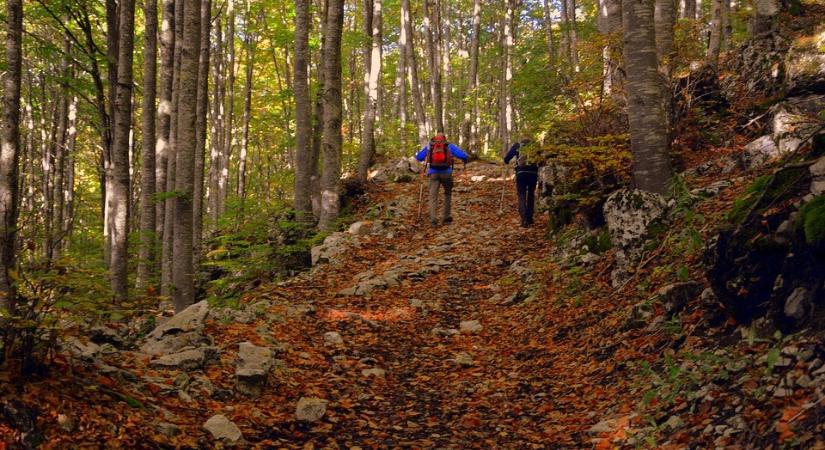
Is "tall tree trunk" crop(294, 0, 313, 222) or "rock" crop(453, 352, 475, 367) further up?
"tall tree trunk" crop(294, 0, 313, 222)

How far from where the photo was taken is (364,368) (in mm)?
6152

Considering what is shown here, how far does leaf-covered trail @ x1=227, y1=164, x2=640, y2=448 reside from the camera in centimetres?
474

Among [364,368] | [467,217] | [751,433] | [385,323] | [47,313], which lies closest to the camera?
[751,433]

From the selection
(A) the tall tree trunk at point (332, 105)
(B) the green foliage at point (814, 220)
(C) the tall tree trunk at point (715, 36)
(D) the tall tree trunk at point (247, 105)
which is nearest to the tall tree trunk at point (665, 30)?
(C) the tall tree trunk at point (715, 36)

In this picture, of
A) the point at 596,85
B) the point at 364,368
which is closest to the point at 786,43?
the point at 596,85

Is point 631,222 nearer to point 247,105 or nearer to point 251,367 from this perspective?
point 251,367

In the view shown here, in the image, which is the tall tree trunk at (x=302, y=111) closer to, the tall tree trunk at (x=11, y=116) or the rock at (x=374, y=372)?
the tall tree trunk at (x=11, y=116)

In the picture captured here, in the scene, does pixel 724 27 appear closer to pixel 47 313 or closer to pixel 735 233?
pixel 735 233

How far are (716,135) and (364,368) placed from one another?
7.12 m

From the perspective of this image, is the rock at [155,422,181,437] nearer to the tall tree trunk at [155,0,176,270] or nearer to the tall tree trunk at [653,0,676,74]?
the tall tree trunk at [155,0,176,270]

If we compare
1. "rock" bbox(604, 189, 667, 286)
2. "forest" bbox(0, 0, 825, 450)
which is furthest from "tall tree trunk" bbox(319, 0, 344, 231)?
"rock" bbox(604, 189, 667, 286)

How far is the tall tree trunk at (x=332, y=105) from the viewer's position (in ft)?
38.3

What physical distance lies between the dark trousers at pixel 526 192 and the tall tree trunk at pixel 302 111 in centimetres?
495

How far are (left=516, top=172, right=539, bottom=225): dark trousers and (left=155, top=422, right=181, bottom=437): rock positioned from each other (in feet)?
30.1
